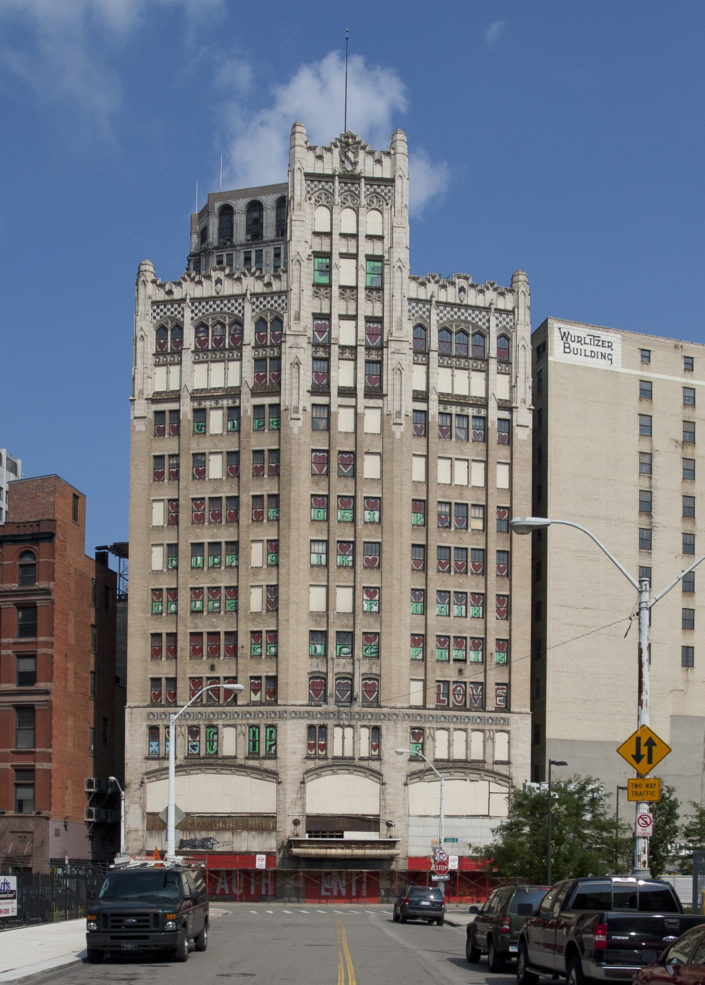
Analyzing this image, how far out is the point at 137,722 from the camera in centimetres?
9225

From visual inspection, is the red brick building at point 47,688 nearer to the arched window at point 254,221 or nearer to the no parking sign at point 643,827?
the arched window at point 254,221

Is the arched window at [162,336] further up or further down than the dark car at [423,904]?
further up

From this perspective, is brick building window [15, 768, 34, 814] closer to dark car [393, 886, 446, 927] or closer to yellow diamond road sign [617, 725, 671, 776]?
dark car [393, 886, 446, 927]

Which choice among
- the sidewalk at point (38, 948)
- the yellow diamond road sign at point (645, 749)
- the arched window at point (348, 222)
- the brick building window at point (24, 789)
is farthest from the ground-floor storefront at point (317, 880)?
the yellow diamond road sign at point (645, 749)

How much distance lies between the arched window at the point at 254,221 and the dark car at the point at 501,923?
107 meters

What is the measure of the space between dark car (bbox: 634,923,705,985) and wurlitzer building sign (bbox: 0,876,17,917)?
90.8 ft

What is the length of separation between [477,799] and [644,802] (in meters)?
63.5

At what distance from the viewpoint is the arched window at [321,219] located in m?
99.1

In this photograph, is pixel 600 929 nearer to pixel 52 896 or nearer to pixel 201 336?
pixel 52 896

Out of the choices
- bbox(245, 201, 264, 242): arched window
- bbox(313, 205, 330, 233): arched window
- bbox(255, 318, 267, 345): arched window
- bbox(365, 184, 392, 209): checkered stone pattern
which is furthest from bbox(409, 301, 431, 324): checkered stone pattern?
bbox(245, 201, 264, 242): arched window

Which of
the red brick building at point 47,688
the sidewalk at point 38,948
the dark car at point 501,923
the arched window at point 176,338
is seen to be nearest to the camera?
the sidewalk at point 38,948

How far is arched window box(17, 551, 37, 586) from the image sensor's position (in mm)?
89500

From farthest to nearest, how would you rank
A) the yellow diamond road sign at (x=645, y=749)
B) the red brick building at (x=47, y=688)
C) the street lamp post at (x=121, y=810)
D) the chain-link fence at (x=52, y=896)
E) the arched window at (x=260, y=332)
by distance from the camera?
the arched window at (x=260, y=332), the street lamp post at (x=121, y=810), the red brick building at (x=47, y=688), the chain-link fence at (x=52, y=896), the yellow diamond road sign at (x=645, y=749)

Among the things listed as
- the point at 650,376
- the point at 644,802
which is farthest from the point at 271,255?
the point at 644,802
